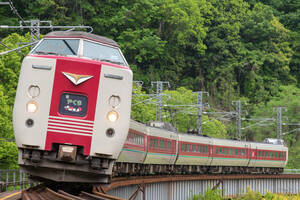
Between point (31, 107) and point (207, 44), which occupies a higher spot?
point (207, 44)

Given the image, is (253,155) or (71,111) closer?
(71,111)

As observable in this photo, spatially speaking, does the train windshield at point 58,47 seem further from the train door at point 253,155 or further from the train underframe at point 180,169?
the train door at point 253,155

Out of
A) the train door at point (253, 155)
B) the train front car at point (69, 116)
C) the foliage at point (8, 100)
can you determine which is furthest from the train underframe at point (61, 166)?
the train door at point (253, 155)

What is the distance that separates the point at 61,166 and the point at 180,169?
2822 cm

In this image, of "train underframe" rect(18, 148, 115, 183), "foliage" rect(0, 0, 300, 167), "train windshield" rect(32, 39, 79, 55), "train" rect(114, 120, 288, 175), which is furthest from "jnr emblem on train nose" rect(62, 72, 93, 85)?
"foliage" rect(0, 0, 300, 167)

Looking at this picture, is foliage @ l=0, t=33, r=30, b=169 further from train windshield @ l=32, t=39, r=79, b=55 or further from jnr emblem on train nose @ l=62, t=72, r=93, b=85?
jnr emblem on train nose @ l=62, t=72, r=93, b=85

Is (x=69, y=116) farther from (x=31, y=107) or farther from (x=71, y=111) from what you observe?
(x=31, y=107)

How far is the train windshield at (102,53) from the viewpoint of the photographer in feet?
46.5

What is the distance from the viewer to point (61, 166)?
43.7 ft

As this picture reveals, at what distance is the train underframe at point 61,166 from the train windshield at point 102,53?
231 cm

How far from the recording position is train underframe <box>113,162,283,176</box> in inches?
1048

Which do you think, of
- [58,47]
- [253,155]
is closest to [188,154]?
[253,155]

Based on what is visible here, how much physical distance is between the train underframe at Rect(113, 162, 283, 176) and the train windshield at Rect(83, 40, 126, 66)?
18.0 feet

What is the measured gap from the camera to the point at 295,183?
58469mm
